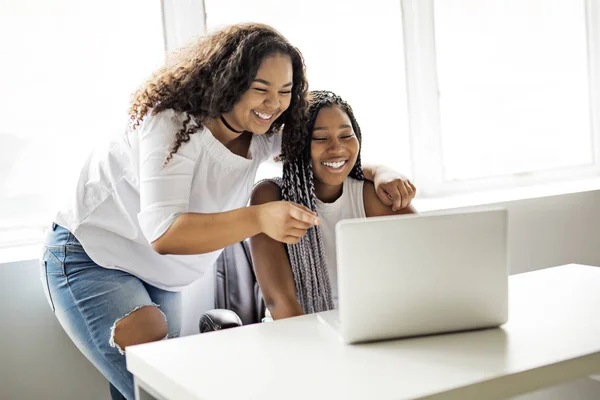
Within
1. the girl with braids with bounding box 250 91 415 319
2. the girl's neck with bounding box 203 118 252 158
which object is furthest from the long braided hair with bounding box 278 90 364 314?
the girl's neck with bounding box 203 118 252 158

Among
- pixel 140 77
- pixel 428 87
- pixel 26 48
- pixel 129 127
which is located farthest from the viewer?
pixel 428 87

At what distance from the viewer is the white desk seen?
1021mm

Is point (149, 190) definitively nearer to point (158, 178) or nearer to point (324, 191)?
point (158, 178)

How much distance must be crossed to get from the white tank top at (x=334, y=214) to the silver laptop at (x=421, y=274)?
71cm

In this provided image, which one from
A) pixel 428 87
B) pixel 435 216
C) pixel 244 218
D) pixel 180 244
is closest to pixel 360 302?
pixel 435 216

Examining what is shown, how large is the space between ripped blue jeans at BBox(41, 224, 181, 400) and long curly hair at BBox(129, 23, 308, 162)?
37 centimetres

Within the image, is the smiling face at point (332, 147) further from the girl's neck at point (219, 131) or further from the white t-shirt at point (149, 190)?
the girl's neck at point (219, 131)

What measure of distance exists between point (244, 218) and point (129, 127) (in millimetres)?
431

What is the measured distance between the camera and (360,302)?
3.91 ft

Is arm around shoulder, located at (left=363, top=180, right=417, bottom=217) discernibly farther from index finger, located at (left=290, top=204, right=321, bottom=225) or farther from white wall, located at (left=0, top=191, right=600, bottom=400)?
white wall, located at (left=0, top=191, right=600, bottom=400)

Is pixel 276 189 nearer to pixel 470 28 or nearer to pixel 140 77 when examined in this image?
pixel 140 77

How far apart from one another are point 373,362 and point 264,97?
84 cm

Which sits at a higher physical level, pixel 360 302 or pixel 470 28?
pixel 470 28

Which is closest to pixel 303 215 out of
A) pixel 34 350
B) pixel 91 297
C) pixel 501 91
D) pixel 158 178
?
pixel 158 178
